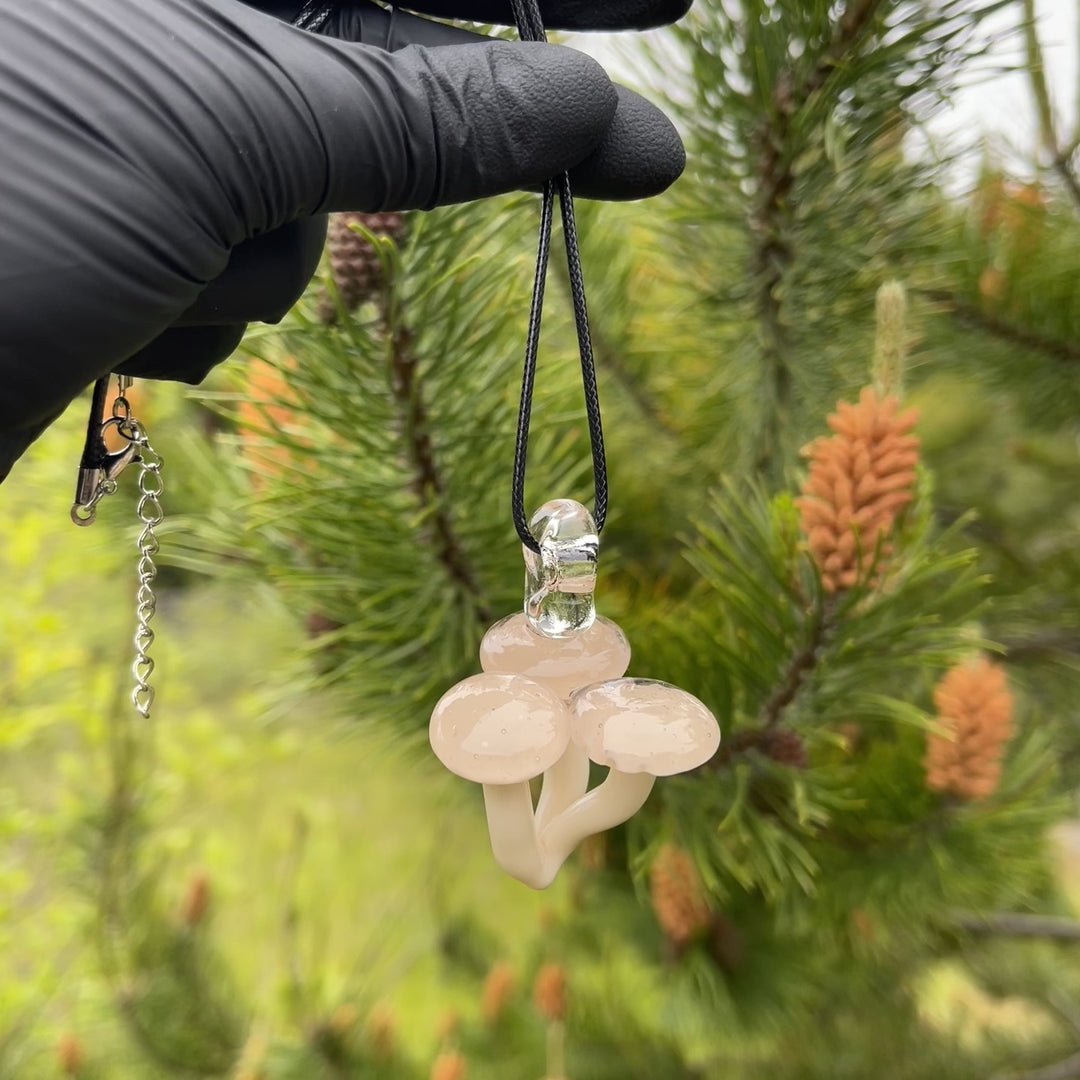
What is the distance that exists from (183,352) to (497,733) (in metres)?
0.21

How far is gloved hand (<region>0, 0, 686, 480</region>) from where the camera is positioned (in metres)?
0.21

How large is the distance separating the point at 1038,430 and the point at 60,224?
56cm

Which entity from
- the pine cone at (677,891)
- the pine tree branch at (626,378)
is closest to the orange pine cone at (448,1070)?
the pine cone at (677,891)

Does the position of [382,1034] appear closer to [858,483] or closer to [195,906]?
[195,906]

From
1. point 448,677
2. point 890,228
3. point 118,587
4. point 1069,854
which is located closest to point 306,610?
point 448,677

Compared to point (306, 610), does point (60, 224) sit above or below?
above

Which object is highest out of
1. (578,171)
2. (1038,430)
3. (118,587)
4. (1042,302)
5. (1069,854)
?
(578,171)

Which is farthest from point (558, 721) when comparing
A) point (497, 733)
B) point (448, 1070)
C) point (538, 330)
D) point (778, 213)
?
point (448, 1070)

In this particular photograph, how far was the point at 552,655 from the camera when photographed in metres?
0.24

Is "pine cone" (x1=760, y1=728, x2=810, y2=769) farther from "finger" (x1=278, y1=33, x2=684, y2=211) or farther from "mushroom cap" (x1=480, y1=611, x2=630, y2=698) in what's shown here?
"finger" (x1=278, y1=33, x2=684, y2=211)

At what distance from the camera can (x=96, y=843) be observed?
0.59 meters

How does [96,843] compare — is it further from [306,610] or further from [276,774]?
[276,774]

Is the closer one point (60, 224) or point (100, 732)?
point (60, 224)

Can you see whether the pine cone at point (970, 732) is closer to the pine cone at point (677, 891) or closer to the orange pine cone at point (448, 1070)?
the pine cone at point (677, 891)
